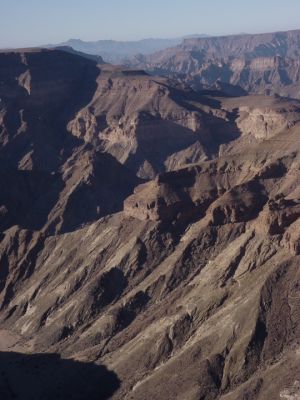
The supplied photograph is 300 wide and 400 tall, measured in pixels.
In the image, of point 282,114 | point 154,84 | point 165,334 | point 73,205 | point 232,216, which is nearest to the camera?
point 165,334

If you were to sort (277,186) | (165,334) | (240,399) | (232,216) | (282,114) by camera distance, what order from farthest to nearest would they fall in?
(282,114) → (277,186) → (232,216) → (165,334) → (240,399)

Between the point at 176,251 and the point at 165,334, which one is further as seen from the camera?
the point at 176,251

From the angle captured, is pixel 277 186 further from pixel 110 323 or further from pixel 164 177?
A: pixel 110 323

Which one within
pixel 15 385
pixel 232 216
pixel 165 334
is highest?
pixel 232 216

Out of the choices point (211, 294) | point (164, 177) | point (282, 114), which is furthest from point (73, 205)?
point (282, 114)

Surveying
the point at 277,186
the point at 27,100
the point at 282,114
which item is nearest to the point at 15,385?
the point at 277,186

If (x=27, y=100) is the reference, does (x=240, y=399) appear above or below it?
below
